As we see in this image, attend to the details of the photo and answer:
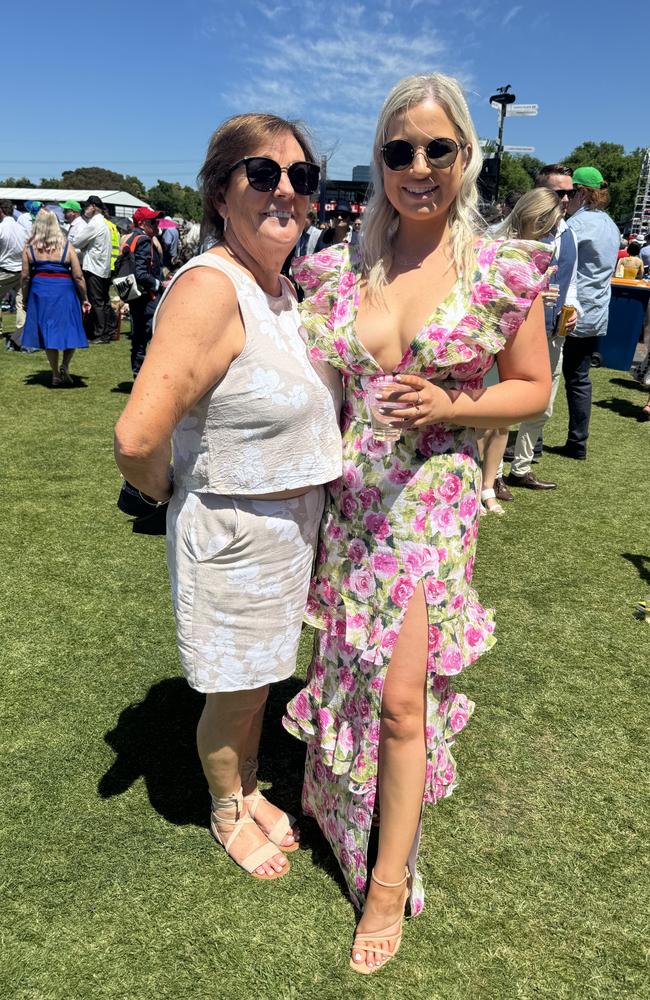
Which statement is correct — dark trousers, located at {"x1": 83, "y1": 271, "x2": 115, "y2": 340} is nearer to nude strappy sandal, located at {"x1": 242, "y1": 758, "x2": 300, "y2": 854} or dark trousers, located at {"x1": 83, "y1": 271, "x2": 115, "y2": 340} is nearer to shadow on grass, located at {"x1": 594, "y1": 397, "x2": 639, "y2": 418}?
shadow on grass, located at {"x1": 594, "y1": 397, "x2": 639, "y2": 418}

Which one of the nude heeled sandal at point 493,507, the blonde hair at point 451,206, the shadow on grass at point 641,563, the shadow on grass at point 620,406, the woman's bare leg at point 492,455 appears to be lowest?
the shadow on grass at point 641,563

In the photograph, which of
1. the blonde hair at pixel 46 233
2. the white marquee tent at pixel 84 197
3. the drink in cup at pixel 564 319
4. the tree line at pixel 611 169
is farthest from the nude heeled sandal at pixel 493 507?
the tree line at pixel 611 169

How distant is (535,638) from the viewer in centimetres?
351

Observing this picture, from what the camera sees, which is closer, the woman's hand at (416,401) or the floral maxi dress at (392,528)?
the woman's hand at (416,401)

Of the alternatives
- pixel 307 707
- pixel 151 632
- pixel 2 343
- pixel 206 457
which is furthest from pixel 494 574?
pixel 2 343

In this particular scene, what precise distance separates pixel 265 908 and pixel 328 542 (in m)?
1.06

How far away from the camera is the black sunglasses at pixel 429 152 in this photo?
1661 millimetres

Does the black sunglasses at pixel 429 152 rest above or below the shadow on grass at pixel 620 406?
above

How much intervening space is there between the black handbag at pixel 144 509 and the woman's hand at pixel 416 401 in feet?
2.17

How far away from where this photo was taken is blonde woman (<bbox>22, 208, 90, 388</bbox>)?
777 cm

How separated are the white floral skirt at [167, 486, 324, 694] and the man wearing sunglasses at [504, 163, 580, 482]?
324cm

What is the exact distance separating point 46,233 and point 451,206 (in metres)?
6.89

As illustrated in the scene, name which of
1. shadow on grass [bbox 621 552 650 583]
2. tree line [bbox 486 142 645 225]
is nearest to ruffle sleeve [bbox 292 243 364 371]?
shadow on grass [bbox 621 552 650 583]

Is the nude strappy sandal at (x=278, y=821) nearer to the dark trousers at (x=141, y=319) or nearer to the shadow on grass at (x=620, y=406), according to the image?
the dark trousers at (x=141, y=319)
